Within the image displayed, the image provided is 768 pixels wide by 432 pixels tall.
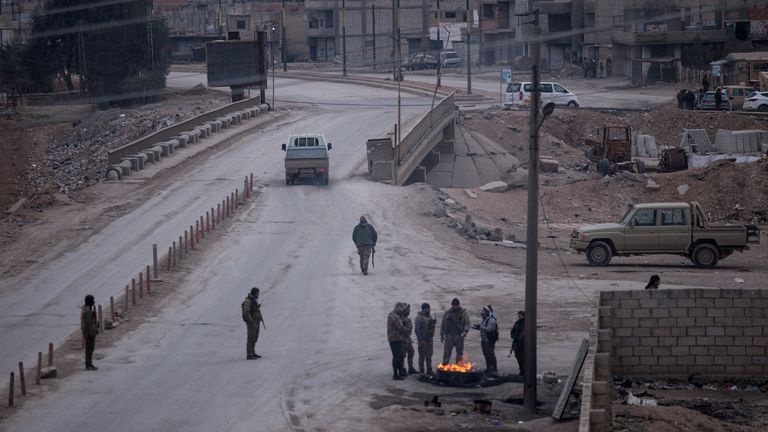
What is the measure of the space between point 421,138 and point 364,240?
21204mm

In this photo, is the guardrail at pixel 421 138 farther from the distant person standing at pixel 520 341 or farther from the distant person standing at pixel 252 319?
the distant person standing at pixel 520 341

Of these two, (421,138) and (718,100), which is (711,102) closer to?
(718,100)

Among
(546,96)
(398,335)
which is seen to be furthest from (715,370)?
(546,96)

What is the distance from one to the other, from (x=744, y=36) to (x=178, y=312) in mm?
60749

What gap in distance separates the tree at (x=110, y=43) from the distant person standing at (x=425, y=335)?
61.8m

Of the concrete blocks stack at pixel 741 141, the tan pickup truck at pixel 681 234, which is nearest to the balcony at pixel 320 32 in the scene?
the concrete blocks stack at pixel 741 141

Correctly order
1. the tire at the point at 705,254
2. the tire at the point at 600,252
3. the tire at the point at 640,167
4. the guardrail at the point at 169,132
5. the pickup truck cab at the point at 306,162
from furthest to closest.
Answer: the tire at the point at 640,167, the guardrail at the point at 169,132, the pickup truck cab at the point at 306,162, the tire at the point at 600,252, the tire at the point at 705,254

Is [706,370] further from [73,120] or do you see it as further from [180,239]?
[73,120]

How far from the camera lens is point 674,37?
7688 centimetres

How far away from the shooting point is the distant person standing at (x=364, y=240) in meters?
27.2

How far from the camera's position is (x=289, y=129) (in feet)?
182

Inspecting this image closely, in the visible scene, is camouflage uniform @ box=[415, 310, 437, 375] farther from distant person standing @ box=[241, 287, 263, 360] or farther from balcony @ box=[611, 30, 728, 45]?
balcony @ box=[611, 30, 728, 45]

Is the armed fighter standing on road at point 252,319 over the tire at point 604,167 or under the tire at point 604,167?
over

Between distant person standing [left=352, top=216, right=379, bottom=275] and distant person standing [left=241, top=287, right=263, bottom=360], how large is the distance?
7.24 meters
